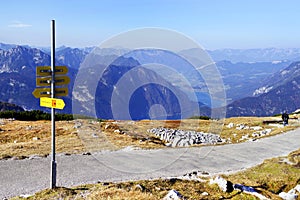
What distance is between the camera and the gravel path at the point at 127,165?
1873 centimetres

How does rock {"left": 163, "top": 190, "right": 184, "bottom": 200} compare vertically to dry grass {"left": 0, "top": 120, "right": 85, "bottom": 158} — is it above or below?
above

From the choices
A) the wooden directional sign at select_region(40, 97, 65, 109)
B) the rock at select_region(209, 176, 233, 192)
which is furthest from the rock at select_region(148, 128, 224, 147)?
the wooden directional sign at select_region(40, 97, 65, 109)

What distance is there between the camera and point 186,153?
28375mm

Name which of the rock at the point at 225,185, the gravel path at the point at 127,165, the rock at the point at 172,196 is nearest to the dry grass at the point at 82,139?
the gravel path at the point at 127,165

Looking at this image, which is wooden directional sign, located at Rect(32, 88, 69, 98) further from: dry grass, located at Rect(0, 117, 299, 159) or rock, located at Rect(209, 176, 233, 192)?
Answer: dry grass, located at Rect(0, 117, 299, 159)

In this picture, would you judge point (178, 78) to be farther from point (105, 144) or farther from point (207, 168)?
point (105, 144)

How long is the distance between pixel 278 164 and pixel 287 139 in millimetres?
14777

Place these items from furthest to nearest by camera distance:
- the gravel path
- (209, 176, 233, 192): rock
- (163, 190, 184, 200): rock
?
the gravel path < (209, 176, 233, 192): rock < (163, 190, 184, 200): rock

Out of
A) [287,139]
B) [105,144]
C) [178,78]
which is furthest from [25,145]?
[287,139]

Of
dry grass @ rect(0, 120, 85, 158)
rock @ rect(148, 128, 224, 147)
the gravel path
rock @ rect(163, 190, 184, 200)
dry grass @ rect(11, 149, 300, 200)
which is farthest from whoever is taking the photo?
rock @ rect(148, 128, 224, 147)

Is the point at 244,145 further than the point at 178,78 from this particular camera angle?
Yes

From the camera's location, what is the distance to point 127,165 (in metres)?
23.3

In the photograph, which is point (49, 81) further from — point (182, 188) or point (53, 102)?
point (182, 188)

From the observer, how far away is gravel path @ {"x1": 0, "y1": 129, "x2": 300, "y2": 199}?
61.5 ft
